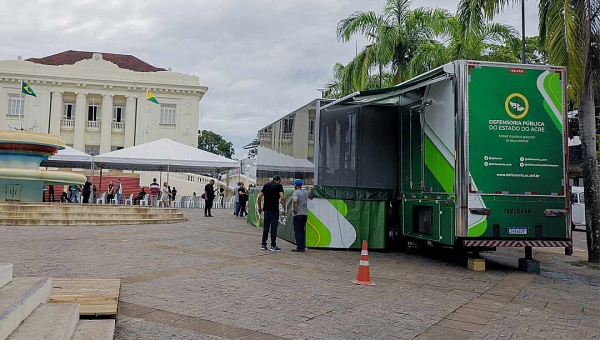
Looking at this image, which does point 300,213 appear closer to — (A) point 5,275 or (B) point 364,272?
(B) point 364,272

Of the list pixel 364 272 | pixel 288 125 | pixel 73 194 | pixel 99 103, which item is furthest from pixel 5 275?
pixel 99 103

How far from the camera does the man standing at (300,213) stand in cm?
1112

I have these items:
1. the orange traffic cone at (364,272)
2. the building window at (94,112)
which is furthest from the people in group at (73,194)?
the orange traffic cone at (364,272)

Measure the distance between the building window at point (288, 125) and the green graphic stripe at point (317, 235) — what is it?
3184 mm

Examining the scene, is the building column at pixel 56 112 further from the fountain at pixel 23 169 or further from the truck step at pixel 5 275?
the truck step at pixel 5 275

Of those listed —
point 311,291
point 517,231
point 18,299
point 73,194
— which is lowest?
point 311,291

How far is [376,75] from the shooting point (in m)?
24.1

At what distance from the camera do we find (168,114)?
4928cm

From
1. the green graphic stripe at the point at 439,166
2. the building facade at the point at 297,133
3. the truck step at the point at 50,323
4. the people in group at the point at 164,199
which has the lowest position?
the truck step at the point at 50,323

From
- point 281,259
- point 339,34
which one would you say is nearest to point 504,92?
point 281,259

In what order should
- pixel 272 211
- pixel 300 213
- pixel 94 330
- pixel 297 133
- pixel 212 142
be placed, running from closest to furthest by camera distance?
pixel 94 330 → pixel 300 213 → pixel 272 211 → pixel 297 133 → pixel 212 142

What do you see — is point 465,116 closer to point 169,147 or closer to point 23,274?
point 23,274

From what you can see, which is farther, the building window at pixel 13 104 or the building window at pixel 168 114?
the building window at pixel 168 114

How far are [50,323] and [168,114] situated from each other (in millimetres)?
46857
